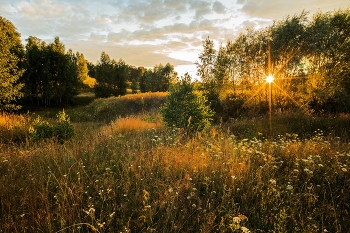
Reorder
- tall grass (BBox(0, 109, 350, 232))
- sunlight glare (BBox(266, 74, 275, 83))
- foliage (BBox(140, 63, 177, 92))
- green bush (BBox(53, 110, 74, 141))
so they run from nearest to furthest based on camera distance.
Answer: tall grass (BBox(0, 109, 350, 232))
green bush (BBox(53, 110, 74, 141))
sunlight glare (BBox(266, 74, 275, 83))
foliage (BBox(140, 63, 177, 92))

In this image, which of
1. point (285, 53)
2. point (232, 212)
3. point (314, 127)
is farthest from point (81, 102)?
point (232, 212)

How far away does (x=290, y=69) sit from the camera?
20.1 m

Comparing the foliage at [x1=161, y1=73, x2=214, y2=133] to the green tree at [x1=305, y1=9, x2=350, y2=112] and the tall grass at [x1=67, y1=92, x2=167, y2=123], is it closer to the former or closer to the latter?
the tall grass at [x1=67, y1=92, x2=167, y2=123]

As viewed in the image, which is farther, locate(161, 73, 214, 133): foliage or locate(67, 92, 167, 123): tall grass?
locate(67, 92, 167, 123): tall grass

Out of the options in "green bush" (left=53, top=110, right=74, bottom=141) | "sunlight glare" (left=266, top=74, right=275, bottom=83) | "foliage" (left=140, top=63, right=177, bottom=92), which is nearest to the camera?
"green bush" (left=53, top=110, right=74, bottom=141)

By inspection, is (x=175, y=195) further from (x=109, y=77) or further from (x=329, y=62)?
(x=109, y=77)

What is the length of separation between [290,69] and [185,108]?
17113mm

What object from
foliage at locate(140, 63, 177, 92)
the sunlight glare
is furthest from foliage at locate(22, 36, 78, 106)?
the sunlight glare

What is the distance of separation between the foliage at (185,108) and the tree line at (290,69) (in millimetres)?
13347

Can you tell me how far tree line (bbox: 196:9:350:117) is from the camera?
19.1 metres

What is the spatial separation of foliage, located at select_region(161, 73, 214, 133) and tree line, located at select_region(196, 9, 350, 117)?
43.8 ft

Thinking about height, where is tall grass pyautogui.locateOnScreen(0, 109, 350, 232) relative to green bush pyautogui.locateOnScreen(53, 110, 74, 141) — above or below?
below

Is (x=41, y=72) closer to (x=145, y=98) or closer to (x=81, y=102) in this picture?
(x=81, y=102)

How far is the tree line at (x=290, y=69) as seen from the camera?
1909cm
